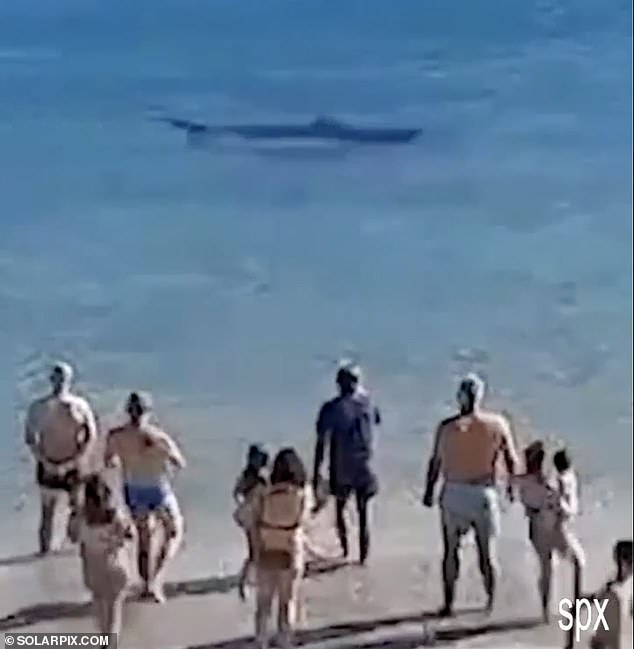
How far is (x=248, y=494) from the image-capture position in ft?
8.62

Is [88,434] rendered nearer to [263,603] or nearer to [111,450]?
[111,450]

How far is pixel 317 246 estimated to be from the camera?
2.81m

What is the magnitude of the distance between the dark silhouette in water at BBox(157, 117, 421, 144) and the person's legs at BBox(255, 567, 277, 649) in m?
0.67

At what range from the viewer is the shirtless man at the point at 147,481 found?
2.60 metres

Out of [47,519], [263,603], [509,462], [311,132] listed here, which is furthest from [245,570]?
[311,132]

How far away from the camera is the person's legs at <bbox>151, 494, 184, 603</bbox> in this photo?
2625mm

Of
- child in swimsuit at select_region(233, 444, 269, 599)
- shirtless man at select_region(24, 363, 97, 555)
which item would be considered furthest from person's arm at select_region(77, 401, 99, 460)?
child in swimsuit at select_region(233, 444, 269, 599)

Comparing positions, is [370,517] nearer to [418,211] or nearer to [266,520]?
[266,520]

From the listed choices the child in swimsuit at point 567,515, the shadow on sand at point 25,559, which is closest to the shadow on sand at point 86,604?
the shadow on sand at point 25,559

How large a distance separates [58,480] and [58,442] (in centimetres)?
6

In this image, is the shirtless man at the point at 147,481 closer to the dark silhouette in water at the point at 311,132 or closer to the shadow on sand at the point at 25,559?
the shadow on sand at the point at 25,559

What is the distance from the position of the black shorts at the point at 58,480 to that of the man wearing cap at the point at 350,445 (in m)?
0.36

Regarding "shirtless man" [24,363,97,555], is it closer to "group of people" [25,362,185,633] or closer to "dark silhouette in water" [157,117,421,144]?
"group of people" [25,362,185,633]

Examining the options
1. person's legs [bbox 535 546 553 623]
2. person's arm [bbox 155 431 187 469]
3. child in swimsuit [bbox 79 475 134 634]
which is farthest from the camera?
person's legs [bbox 535 546 553 623]
